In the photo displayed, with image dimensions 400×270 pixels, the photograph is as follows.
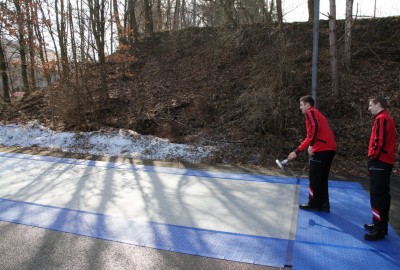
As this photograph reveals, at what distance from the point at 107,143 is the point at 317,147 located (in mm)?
7005

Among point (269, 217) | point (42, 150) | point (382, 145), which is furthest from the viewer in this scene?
point (42, 150)

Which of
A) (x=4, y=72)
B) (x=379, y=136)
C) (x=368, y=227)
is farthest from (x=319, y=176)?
(x=4, y=72)

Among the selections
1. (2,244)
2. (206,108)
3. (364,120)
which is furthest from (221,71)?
(2,244)

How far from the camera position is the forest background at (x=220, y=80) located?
10211 mm

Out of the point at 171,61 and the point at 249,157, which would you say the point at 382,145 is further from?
the point at 171,61

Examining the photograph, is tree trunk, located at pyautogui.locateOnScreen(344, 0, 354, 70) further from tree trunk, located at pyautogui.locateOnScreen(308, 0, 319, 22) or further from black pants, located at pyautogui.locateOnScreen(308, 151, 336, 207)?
black pants, located at pyautogui.locateOnScreen(308, 151, 336, 207)

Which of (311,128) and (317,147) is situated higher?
(311,128)

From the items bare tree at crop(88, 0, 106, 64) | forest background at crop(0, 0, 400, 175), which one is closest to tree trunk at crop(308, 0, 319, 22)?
forest background at crop(0, 0, 400, 175)

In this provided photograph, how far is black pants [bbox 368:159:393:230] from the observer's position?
4.47 meters

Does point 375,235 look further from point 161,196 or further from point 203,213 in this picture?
point 161,196

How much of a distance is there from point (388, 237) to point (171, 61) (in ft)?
50.3

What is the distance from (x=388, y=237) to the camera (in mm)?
4676

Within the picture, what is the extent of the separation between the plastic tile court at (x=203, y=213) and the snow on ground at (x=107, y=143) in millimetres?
1239

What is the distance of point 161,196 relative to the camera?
652cm
